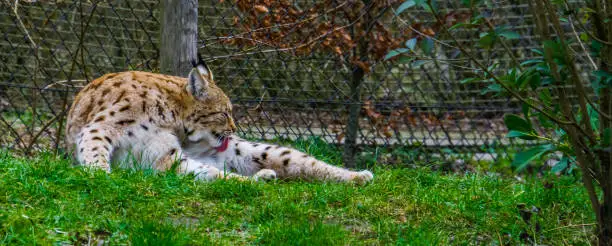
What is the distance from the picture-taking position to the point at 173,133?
4.86m

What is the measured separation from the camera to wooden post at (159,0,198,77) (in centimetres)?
523

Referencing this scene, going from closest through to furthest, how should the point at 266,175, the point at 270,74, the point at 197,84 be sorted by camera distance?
the point at 266,175 → the point at 197,84 → the point at 270,74

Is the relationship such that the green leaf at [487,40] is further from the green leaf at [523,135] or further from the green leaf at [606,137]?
the green leaf at [606,137]

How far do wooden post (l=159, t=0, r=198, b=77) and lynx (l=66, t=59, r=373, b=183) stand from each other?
0.43ft

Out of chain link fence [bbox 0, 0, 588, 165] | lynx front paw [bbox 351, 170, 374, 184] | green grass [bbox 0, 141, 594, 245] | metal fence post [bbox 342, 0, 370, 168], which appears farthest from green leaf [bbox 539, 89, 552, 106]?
metal fence post [bbox 342, 0, 370, 168]

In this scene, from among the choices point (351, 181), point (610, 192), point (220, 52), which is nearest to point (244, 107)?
point (220, 52)

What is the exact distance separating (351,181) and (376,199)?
1.95 feet

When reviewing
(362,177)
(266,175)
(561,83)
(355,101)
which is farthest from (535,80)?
(355,101)

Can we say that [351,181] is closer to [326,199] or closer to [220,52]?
[326,199]

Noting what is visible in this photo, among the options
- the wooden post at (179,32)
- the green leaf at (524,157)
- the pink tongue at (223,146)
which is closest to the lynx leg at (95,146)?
the pink tongue at (223,146)

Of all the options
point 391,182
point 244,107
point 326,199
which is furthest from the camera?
point 244,107

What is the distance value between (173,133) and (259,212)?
5.14 feet

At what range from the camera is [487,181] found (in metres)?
4.58

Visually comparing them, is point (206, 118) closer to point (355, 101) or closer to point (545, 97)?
point (355, 101)
